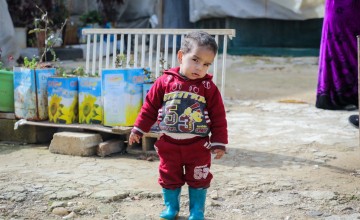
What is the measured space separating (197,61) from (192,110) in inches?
10.0

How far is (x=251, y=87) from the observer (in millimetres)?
8062

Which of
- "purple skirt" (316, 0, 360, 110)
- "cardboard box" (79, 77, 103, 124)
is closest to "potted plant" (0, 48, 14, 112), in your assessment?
"cardboard box" (79, 77, 103, 124)

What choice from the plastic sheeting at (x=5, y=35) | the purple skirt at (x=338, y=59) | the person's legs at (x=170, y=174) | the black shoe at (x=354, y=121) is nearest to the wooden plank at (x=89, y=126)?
the person's legs at (x=170, y=174)

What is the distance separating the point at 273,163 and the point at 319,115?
2.18 m

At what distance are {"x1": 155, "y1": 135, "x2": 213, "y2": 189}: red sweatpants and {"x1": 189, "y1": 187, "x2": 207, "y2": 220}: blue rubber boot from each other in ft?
0.12

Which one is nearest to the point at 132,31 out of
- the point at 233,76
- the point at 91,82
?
the point at 91,82

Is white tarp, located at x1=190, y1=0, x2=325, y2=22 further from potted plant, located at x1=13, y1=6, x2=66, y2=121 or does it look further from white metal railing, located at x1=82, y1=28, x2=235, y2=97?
potted plant, located at x1=13, y1=6, x2=66, y2=121

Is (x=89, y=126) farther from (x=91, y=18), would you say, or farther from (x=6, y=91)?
(x=91, y=18)

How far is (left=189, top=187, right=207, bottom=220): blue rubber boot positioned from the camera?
2.79 meters

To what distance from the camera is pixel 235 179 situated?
3582mm

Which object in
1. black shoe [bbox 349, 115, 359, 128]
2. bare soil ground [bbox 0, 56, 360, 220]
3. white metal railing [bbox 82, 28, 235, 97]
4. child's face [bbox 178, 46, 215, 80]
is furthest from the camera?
black shoe [bbox 349, 115, 359, 128]

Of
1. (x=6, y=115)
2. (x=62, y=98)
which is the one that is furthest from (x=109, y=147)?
(x=6, y=115)

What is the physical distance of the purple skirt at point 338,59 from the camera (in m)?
6.13

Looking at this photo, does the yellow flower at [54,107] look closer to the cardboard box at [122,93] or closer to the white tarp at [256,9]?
the cardboard box at [122,93]
